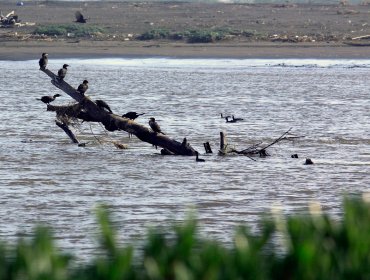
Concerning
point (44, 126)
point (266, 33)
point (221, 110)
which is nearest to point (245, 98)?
point (221, 110)

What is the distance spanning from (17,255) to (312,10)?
56.8m

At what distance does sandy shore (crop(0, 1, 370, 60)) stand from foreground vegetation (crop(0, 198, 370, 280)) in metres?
35.9

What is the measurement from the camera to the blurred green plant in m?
45.0

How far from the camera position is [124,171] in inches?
617

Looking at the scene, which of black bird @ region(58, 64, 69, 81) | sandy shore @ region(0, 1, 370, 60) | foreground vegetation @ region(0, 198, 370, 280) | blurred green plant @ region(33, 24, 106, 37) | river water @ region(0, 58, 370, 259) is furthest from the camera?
blurred green plant @ region(33, 24, 106, 37)

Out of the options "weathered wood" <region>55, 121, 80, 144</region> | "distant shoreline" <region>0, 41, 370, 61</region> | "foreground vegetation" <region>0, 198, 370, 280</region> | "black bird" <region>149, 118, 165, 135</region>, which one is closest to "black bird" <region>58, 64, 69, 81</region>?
"weathered wood" <region>55, 121, 80, 144</region>

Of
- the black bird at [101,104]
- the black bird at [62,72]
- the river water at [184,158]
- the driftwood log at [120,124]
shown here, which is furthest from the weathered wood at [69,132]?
the black bird at [101,104]

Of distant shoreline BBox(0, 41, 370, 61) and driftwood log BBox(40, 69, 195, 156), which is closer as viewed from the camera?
driftwood log BBox(40, 69, 195, 156)

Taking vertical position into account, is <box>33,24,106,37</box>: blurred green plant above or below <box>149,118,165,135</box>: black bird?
below

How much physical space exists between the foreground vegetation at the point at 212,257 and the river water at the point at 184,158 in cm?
20

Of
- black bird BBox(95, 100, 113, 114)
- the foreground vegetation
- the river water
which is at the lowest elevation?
the river water

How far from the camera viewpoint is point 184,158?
16828 millimetres

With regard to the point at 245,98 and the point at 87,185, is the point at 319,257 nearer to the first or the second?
the point at 87,185

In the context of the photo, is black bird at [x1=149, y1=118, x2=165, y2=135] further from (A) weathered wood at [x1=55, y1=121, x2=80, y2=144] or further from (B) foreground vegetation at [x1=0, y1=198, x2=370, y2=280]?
(B) foreground vegetation at [x1=0, y1=198, x2=370, y2=280]
